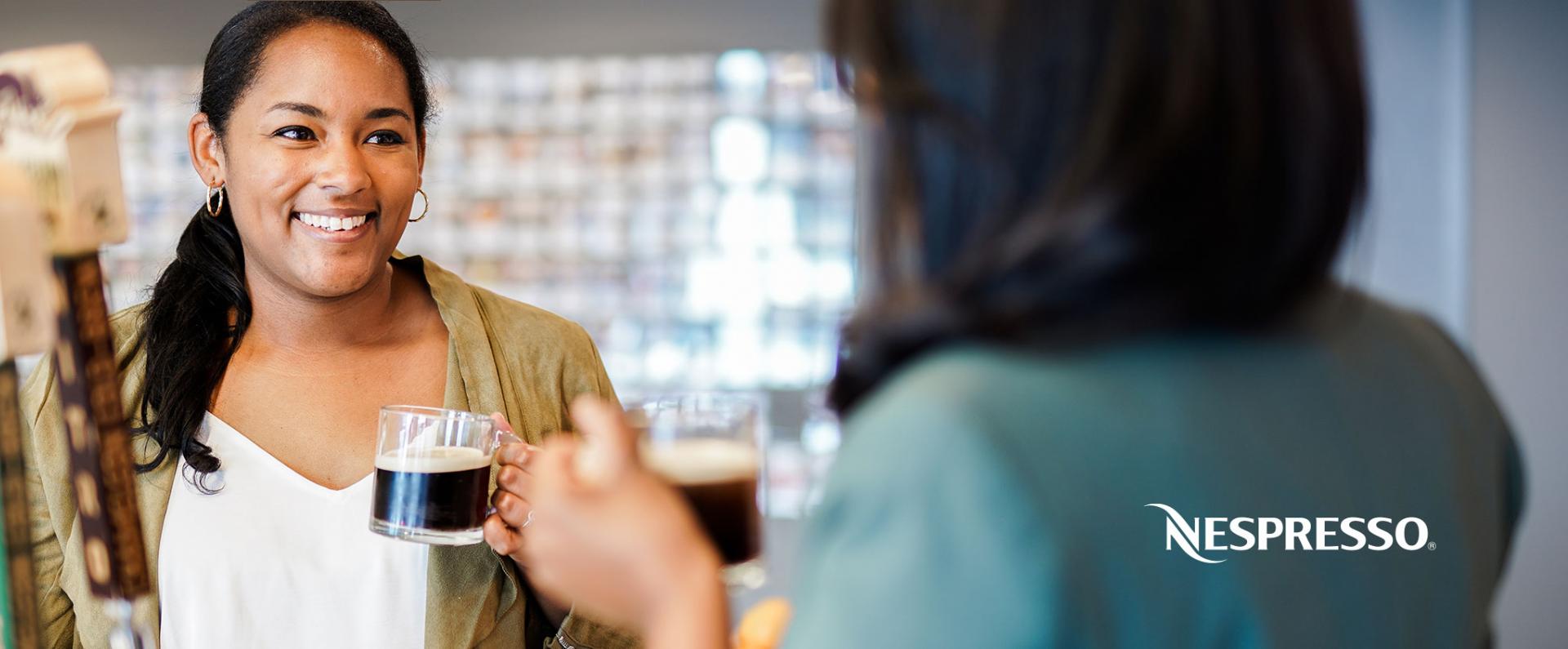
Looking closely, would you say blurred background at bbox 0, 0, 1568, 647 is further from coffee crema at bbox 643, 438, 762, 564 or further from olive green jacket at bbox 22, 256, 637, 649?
coffee crema at bbox 643, 438, 762, 564

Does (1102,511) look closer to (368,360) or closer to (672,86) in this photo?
(368,360)

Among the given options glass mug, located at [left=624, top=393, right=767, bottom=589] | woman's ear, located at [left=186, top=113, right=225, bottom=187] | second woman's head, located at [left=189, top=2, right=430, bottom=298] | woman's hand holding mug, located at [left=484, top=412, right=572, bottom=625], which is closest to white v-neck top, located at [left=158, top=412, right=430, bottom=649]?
woman's hand holding mug, located at [left=484, top=412, right=572, bottom=625]

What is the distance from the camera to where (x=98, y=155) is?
2.74 feet

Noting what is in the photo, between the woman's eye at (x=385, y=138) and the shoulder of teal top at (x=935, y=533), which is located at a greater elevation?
the woman's eye at (x=385, y=138)

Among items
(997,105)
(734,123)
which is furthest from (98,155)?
(734,123)

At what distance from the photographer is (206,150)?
173cm

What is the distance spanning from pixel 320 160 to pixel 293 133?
6cm

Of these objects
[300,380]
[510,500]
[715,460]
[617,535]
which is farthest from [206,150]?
[617,535]

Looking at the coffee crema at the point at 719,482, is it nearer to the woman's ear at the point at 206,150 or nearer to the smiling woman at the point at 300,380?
the smiling woman at the point at 300,380

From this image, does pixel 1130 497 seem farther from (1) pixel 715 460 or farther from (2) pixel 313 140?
(2) pixel 313 140

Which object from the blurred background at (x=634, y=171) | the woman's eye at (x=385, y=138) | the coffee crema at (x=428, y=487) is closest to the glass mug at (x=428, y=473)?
the coffee crema at (x=428, y=487)

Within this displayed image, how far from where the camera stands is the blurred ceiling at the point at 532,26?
446 cm

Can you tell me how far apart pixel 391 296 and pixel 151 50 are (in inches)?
139

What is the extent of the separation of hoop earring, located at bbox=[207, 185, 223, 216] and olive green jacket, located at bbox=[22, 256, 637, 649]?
195mm
